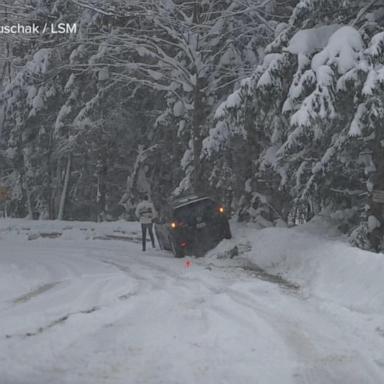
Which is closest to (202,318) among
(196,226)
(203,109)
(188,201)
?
(196,226)

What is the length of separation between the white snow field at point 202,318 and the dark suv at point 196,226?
155 cm

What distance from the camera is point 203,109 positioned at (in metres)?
25.3

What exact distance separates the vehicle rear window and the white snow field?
A: 6.31 ft

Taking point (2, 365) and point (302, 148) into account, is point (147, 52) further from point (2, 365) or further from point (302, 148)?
point (2, 365)

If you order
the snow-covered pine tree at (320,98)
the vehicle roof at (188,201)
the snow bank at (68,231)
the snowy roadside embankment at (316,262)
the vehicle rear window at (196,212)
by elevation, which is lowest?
the snow bank at (68,231)

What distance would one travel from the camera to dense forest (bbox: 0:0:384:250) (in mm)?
13344

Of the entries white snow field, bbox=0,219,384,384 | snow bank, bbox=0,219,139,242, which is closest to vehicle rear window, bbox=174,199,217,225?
white snow field, bbox=0,219,384,384

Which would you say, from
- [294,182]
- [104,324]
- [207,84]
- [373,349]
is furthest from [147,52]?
[373,349]

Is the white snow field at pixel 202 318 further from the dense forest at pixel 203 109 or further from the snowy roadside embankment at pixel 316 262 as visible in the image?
the dense forest at pixel 203 109

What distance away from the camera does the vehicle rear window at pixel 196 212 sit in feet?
57.5

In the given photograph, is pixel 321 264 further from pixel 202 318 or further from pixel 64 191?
pixel 64 191

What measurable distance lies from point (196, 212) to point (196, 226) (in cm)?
39

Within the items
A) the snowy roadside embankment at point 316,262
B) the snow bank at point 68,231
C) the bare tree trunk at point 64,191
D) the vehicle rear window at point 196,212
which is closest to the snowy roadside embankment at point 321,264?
the snowy roadside embankment at point 316,262

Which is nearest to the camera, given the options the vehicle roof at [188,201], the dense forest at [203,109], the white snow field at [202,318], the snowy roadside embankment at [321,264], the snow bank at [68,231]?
the white snow field at [202,318]
